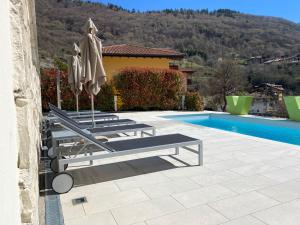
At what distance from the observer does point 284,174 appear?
4512mm

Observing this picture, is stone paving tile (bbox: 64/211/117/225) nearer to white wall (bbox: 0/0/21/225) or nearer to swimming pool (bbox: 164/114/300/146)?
white wall (bbox: 0/0/21/225)

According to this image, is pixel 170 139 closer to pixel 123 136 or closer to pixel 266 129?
pixel 123 136

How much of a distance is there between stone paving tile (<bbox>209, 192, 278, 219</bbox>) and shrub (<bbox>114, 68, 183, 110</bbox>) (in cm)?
1415

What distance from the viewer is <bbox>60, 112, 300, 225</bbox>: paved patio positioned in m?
3.17

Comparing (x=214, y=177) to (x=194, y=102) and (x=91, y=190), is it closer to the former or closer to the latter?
(x=91, y=190)

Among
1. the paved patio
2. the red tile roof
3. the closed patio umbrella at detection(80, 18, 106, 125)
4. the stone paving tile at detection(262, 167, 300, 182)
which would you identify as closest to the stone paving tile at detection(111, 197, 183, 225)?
the paved patio

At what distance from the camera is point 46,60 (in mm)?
28266

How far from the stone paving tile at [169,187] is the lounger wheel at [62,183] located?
1144mm

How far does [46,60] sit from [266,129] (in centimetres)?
2417

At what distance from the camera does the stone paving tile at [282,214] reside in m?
2.97

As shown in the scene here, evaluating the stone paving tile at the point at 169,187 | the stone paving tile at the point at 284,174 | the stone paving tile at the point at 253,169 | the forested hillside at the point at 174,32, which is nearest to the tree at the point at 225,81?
the forested hillside at the point at 174,32

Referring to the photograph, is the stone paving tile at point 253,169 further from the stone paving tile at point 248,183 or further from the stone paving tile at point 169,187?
the stone paving tile at point 169,187

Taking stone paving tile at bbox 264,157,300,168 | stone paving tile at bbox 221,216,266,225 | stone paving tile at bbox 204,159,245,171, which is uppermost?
stone paving tile at bbox 264,157,300,168

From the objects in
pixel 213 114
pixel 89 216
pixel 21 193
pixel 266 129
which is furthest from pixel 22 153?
pixel 213 114
